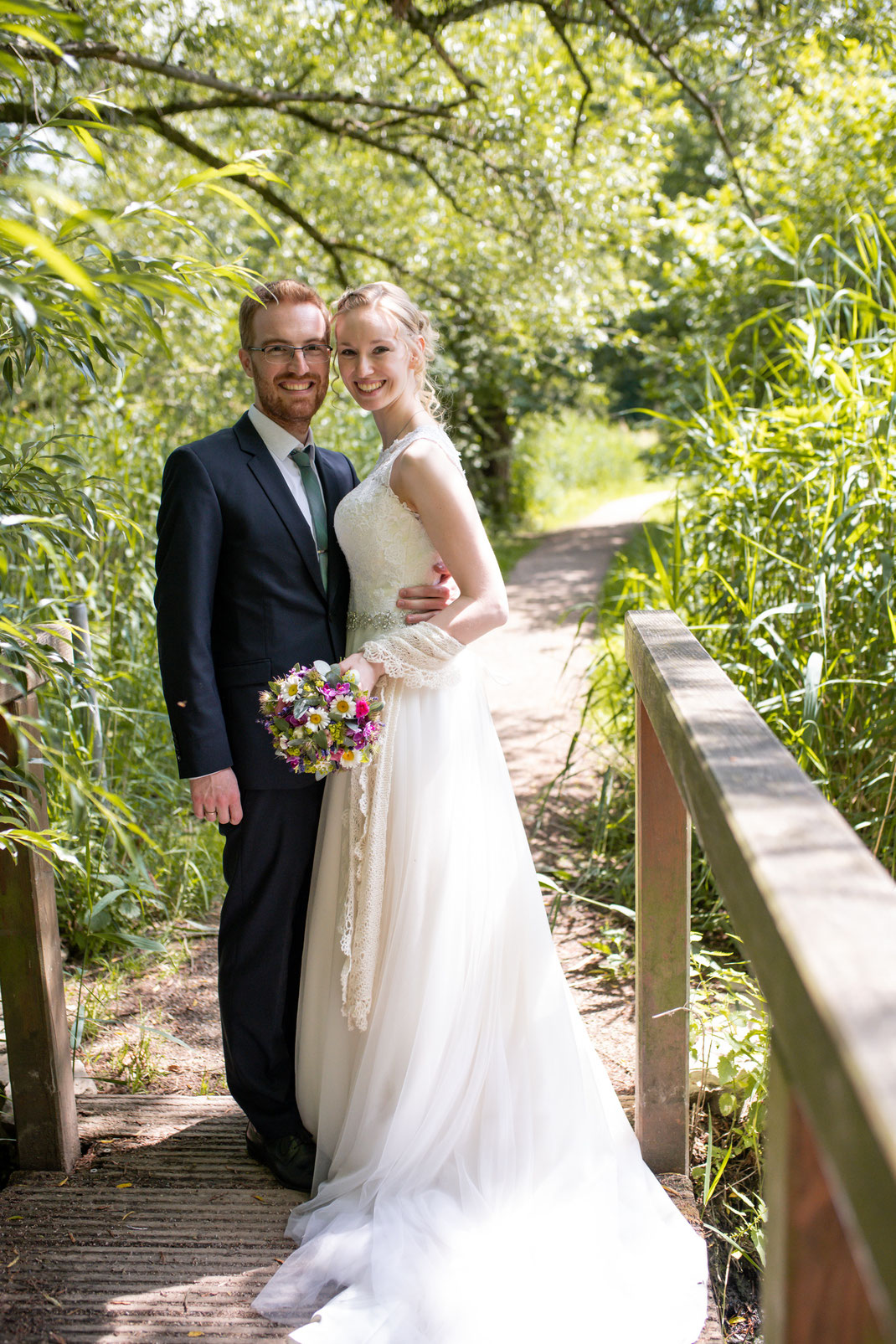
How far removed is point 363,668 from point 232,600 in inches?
13.8

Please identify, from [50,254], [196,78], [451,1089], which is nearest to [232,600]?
[451,1089]

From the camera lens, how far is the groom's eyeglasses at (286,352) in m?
2.36

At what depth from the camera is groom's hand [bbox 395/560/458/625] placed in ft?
7.65

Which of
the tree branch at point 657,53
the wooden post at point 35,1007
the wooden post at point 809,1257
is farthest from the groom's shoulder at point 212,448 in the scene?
the tree branch at point 657,53

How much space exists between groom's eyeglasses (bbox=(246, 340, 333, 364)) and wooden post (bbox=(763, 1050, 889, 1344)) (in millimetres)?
1866

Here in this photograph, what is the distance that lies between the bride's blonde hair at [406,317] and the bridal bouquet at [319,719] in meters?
0.74

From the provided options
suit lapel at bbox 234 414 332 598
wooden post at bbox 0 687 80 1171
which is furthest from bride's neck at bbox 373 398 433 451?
wooden post at bbox 0 687 80 1171

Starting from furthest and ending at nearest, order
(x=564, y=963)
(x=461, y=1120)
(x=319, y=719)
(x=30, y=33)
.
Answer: (x=564, y=963), (x=461, y=1120), (x=319, y=719), (x=30, y=33)

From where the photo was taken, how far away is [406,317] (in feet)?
7.73

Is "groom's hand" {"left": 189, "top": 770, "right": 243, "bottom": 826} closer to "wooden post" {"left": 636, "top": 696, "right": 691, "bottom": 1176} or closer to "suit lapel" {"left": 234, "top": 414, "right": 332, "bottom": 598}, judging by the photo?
"suit lapel" {"left": 234, "top": 414, "right": 332, "bottom": 598}

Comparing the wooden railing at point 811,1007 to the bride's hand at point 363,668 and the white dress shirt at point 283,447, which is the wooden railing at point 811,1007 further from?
the white dress shirt at point 283,447

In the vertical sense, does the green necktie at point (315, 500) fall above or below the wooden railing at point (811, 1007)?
above

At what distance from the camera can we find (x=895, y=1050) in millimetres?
652

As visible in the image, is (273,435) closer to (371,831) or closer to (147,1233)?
(371,831)
